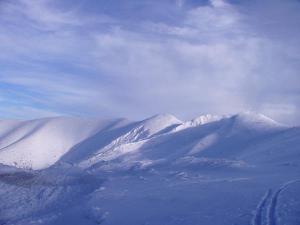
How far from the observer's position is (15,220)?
600 inches

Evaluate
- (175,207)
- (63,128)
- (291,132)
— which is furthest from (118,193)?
(63,128)

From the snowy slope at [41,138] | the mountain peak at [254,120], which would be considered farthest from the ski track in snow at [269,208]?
the mountain peak at [254,120]

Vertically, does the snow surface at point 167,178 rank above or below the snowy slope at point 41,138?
below

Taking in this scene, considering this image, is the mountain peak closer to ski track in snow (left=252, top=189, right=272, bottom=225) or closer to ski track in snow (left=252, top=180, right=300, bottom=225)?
ski track in snow (left=252, top=180, right=300, bottom=225)

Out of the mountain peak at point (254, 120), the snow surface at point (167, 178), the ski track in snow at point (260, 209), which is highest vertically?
the mountain peak at point (254, 120)

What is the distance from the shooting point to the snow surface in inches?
611

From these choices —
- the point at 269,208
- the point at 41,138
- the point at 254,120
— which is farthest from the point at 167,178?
the point at 41,138

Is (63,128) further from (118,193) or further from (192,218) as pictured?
(192,218)

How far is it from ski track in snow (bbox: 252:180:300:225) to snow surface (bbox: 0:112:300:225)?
0.03 metres

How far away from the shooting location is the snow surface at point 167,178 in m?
15.5

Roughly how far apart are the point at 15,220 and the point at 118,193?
21.1 ft

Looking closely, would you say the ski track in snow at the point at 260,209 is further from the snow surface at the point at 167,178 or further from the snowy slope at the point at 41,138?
the snowy slope at the point at 41,138

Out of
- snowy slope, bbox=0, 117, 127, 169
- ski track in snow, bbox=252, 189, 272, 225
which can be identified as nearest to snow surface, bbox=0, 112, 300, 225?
ski track in snow, bbox=252, 189, 272, 225

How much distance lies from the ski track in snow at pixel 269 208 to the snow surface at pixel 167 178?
28 millimetres
